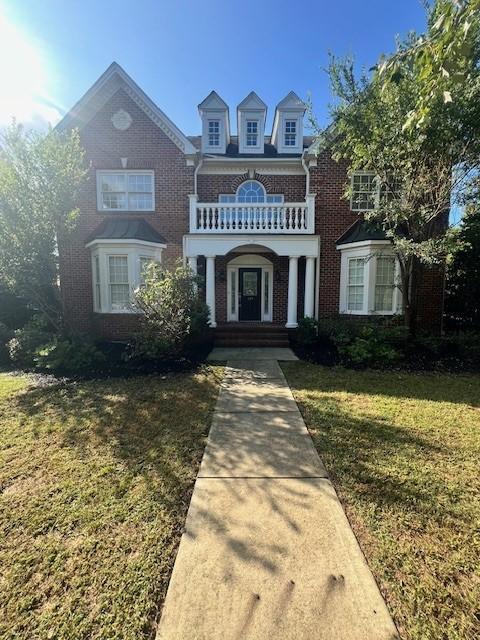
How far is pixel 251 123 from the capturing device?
513 inches

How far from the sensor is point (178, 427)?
15.4 feet

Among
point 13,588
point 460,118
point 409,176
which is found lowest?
point 13,588

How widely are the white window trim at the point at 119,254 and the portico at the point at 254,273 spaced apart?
1395 millimetres

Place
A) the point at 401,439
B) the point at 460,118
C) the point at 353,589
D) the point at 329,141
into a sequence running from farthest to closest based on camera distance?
the point at 329,141
the point at 460,118
the point at 401,439
the point at 353,589

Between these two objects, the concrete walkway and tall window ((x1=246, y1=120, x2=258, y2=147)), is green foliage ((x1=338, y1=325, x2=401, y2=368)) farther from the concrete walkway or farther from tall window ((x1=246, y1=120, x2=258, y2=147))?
tall window ((x1=246, y1=120, x2=258, y2=147))

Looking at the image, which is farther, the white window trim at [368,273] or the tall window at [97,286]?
the tall window at [97,286]

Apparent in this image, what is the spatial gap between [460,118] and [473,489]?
26.5 feet

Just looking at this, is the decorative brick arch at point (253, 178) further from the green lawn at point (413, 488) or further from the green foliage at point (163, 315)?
the green lawn at point (413, 488)

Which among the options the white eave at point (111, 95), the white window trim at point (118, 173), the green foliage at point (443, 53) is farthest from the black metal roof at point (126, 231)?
the green foliage at point (443, 53)

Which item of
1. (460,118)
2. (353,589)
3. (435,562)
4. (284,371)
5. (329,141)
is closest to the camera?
(353,589)

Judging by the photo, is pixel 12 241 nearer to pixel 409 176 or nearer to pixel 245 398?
pixel 245 398

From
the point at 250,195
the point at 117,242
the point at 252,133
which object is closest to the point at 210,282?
the point at 117,242

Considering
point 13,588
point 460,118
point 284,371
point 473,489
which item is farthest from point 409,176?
point 13,588

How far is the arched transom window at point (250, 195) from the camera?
12.1 meters
